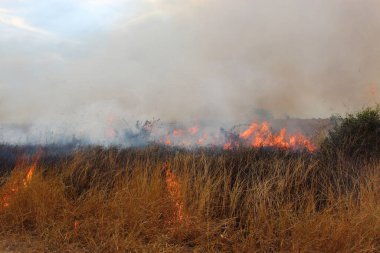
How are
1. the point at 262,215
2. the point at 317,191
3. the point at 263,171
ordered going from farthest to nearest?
the point at 263,171, the point at 317,191, the point at 262,215

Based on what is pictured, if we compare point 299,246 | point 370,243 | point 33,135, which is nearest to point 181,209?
point 299,246

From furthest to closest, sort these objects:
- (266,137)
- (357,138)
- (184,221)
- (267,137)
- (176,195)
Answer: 1. (266,137)
2. (267,137)
3. (357,138)
4. (176,195)
5. (184,221)

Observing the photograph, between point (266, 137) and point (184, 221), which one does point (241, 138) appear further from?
point (184, 221)

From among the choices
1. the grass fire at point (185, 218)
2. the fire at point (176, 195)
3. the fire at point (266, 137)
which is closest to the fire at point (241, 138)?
the fire at point (266, 137)

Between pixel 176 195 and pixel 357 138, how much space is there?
19.7ft

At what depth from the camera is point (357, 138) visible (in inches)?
401

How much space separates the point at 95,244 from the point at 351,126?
8.32 meters

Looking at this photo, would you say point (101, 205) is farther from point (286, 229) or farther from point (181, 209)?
point (286, 229)

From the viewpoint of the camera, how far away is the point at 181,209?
227 inches

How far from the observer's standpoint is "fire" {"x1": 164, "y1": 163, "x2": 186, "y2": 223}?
573 centimetres

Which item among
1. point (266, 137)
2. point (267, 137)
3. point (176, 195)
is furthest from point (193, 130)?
point (176, 195)

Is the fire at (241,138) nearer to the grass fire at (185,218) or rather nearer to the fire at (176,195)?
the grass fire at (185,218)

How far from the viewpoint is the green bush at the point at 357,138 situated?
968cm

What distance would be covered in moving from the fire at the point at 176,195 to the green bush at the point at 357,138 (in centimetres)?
439
